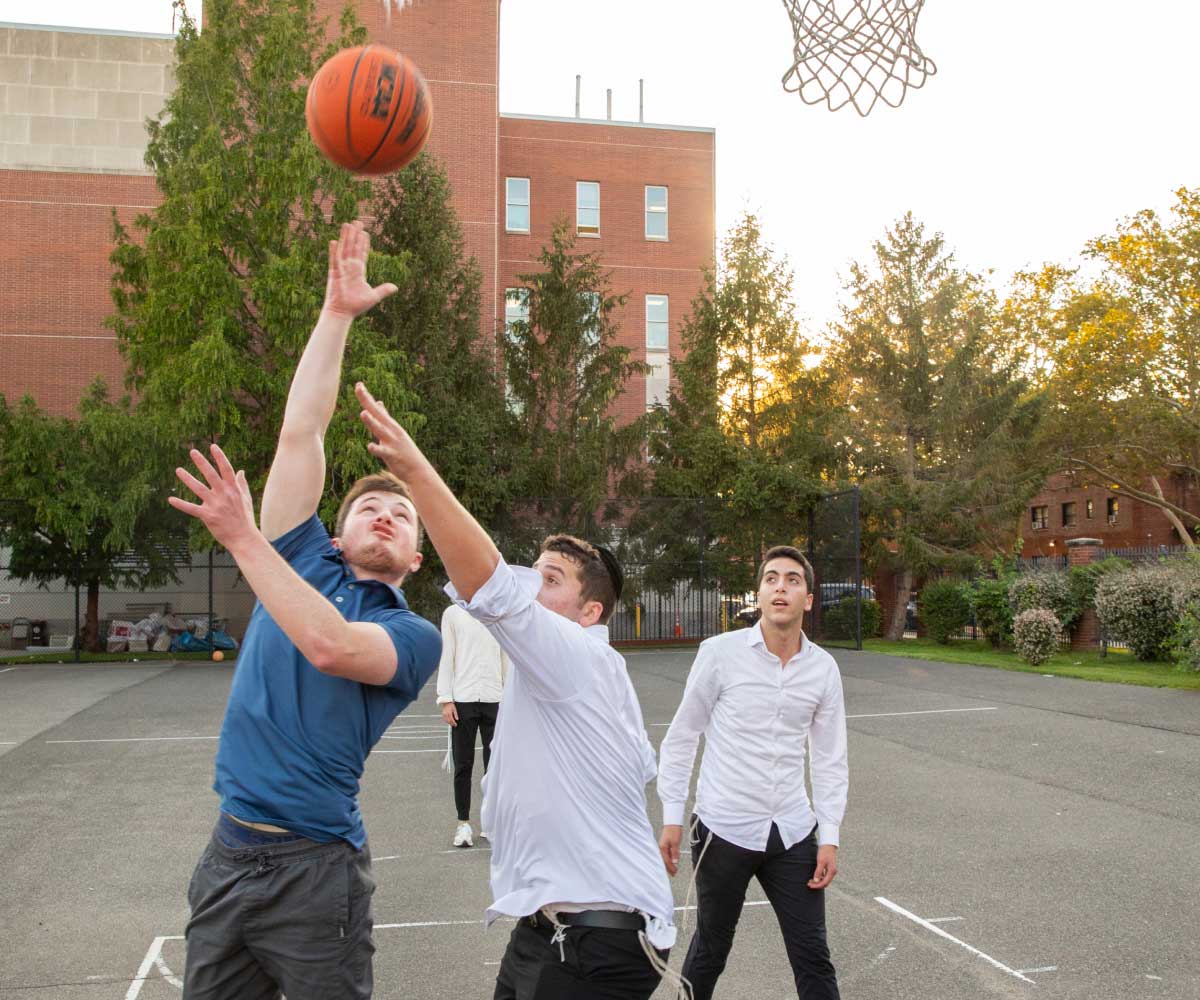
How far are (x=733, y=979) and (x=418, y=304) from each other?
951 inches

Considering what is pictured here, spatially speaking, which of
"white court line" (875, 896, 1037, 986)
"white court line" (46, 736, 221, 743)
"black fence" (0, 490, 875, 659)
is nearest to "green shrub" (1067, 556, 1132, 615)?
"black fence" (0, 490, 875, 659)

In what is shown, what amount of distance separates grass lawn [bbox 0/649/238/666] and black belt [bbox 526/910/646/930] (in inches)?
923

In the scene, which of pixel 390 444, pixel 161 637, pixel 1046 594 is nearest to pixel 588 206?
pixel 161 637

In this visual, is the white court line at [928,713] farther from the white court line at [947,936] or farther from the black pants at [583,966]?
the black pants at [583,966]

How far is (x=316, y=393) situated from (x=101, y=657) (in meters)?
24.1

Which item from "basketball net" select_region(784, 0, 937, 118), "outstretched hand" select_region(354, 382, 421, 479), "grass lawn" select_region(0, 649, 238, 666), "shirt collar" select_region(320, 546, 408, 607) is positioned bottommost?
"grass lawn" select_region(0, 649, 238, 666)

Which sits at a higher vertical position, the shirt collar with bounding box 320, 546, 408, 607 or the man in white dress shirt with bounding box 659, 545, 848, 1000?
the shirt collar with bounding box 320, 546, 408, 607

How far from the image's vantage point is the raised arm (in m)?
3.01

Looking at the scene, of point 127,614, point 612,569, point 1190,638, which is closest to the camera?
point 612,569

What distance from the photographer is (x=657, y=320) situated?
128 feet

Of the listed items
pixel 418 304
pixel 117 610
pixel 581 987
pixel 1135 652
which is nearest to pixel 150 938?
pixel 581 987

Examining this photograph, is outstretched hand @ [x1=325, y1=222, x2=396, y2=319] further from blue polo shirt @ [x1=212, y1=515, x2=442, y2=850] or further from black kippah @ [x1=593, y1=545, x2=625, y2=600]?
black kippah @ [x1=593, y1=545, x2=625, y2=600]

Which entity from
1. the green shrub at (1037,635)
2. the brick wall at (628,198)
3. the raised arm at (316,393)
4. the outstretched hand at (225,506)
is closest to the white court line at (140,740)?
the raised arm at (316,393)

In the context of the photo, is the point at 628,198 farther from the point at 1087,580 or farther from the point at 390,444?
the point at 390,444
